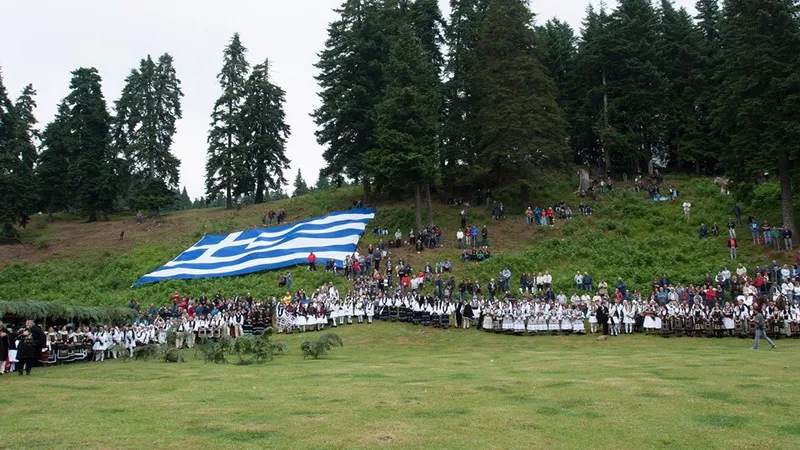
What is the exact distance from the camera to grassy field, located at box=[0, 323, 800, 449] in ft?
31.7

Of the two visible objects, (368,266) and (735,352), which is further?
(368,266)

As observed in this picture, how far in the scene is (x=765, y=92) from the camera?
37938 millimetres

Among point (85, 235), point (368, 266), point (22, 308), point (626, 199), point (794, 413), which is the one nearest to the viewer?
point (794, 413)

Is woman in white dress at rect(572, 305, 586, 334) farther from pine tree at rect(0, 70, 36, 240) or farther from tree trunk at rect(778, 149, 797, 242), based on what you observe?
pine tree at rect(0, 70, 36, 240)

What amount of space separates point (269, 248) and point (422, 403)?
3575 cm

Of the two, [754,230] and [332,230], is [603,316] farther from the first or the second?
[332,230]

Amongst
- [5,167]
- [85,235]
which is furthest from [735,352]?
[5,167]

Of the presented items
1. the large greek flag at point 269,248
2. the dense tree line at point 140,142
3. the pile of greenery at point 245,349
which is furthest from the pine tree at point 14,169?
the pile of greenery at point 245,349

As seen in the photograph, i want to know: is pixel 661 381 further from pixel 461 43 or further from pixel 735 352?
pixel 461 43

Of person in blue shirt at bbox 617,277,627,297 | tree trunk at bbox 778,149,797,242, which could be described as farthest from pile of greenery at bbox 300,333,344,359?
tree trunk at bbox 778,149,797,242

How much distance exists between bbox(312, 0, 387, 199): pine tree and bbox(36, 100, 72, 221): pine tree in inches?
1108

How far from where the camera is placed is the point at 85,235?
58.1m

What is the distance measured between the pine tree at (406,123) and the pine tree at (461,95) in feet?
10.5

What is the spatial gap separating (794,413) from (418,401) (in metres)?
6.39
